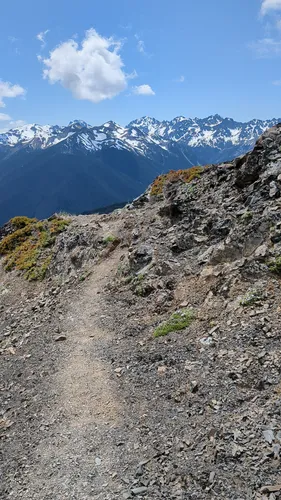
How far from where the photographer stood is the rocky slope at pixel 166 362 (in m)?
8.80

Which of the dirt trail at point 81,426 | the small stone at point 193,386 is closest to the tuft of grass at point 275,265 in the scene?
the small stone at point 193,386

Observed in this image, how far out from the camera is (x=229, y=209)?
2027cm

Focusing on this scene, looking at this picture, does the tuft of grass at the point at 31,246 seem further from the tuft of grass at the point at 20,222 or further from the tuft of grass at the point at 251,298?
the tuft of grass at the point at 251,298

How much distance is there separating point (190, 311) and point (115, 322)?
13.5ft

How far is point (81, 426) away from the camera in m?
11.2

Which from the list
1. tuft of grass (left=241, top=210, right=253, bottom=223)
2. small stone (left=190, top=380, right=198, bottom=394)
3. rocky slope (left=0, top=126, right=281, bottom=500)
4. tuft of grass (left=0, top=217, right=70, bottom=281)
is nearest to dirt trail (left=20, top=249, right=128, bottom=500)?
rocky slope (left=0, top=126, right=281, bottom=500)

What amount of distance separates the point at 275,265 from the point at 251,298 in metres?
1.70

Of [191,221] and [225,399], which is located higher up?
[191,221]

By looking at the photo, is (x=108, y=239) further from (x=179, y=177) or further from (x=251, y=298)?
(x=251, y=298)

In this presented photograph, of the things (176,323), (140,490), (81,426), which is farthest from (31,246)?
(140,490)

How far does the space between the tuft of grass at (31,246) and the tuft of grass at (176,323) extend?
15.4 m

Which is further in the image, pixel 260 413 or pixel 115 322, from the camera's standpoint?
pixel 115 322

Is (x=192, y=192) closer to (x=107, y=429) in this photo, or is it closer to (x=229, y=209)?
(x=229, y=209)

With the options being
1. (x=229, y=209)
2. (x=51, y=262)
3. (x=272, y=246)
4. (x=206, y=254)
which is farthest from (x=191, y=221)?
(x=51, y=262)
